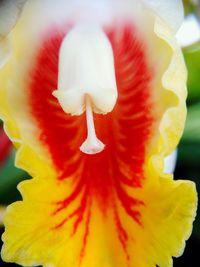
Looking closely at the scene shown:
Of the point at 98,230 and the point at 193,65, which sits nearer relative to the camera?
the point at 98,230

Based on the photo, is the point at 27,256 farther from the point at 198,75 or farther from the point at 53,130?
the point at 198,75

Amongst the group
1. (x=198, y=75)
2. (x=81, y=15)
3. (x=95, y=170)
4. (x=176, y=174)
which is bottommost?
(x=176, y=174)

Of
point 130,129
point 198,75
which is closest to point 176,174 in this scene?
point 198,75

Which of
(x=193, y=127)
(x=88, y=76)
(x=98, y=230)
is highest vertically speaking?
(x=88, y=76)

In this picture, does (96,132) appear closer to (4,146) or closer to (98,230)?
(98,230)

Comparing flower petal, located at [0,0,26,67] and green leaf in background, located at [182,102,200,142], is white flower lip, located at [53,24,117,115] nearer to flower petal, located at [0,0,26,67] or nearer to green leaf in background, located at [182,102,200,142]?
flower petal, located at [0,0,26,67]

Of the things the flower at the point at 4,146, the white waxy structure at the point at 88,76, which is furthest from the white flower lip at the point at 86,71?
the flower at the point at 4,146

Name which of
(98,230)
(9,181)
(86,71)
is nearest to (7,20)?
(86,71)
